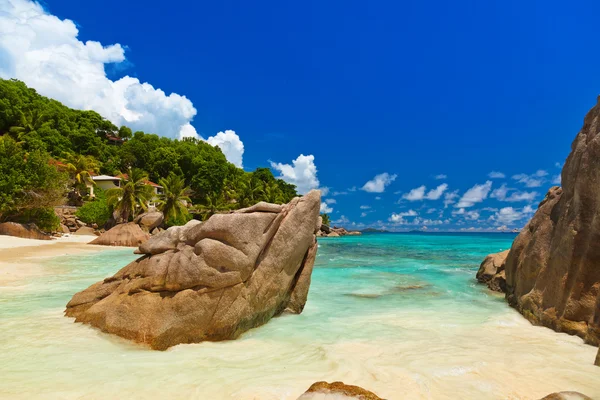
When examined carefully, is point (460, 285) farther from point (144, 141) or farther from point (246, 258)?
point (144, 141)

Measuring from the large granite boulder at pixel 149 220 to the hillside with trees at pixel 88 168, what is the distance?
1.39 m

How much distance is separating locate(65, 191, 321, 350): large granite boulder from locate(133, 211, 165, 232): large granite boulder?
117ft

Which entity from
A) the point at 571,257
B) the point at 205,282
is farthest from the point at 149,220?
the point at 571,257

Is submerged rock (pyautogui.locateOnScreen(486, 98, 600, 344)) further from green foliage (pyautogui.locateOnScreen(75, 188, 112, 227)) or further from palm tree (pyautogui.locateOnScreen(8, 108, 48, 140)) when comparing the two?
palm tree (pyautogui.locateOnScreen(8, 108, 48, 140))

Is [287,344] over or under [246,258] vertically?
under

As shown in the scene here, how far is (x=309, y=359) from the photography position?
6.17m

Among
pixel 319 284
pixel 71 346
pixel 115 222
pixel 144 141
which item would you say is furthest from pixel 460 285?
pixel 144 141

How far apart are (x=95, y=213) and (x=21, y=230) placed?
14.2m

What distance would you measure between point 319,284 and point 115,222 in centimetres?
3758

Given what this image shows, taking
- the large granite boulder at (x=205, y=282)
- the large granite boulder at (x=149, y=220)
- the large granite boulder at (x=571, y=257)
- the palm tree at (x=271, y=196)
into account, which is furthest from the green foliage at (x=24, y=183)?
the palm tree at (x=271, y=196)

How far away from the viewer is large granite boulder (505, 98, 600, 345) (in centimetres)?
759

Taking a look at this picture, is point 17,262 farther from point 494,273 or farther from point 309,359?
point 494,273

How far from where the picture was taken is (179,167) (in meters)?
75.0

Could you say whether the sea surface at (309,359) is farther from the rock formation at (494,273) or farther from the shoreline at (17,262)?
the rock formation at (494,273)
